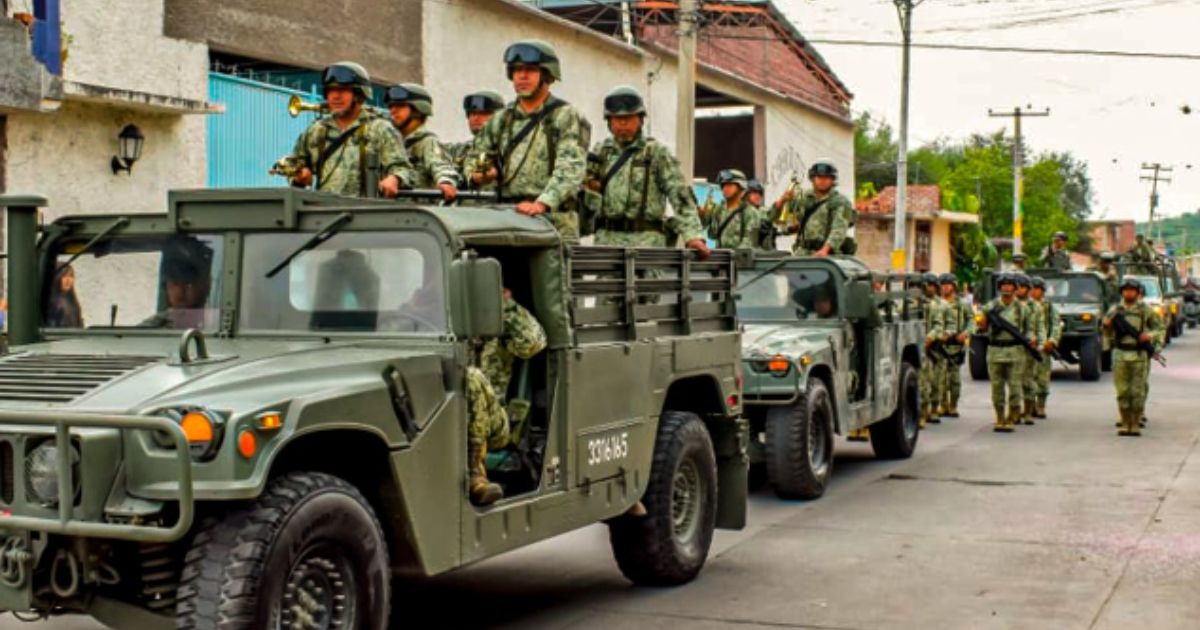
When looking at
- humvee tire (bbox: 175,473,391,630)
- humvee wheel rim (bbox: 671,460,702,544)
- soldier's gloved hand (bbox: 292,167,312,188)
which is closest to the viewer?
humvee tire (bbox: 175,473,391,630)

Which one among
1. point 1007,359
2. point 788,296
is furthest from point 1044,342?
point 788,296

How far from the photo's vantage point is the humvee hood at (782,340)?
1239cm

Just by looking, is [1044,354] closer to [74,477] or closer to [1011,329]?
[1011,329]

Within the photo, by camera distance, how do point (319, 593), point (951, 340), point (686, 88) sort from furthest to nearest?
point (686, 88), point (951, 340), point (319, 593)

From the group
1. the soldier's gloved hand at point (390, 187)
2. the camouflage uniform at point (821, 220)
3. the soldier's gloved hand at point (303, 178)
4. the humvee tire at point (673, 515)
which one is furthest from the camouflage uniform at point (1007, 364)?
the soldier's gloved hand at point (390, 187)

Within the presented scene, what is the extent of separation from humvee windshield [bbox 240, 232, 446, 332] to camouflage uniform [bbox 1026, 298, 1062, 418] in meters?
13.6

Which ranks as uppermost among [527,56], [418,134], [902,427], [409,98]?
[527,56]

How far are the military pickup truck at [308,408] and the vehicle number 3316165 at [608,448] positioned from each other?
1 cm

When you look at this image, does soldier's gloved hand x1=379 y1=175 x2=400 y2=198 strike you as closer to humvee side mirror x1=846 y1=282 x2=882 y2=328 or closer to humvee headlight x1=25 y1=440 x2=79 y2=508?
humvee headlight x1=25 y1=440 x2=79 y2=508

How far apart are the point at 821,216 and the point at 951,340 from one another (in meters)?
4.75

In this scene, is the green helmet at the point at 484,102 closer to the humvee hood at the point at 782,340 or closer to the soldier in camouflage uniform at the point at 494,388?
the soldier in camouflage uniform at the point at 494,388

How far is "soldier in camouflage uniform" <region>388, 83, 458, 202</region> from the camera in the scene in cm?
914

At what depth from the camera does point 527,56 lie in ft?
28.0

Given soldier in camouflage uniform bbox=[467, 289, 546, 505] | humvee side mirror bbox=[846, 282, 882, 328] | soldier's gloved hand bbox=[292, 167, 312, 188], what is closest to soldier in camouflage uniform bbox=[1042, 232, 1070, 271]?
humvee side mirror bbox=[846, 282, 882, 328]
